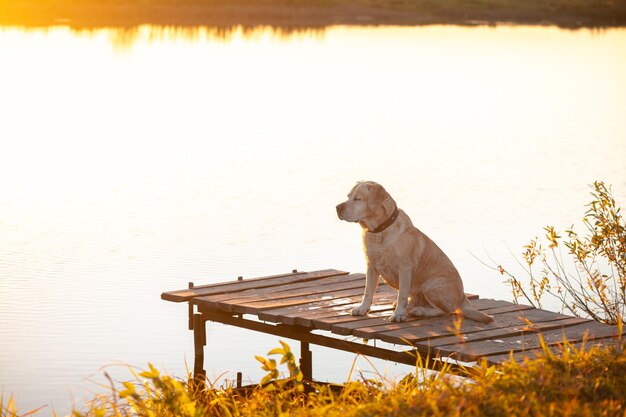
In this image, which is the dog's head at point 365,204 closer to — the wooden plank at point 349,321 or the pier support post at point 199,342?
the wooden plank at point 349,321

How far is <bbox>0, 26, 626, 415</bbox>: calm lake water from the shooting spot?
13102mm

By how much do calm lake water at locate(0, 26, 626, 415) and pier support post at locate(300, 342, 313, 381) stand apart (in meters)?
0.11

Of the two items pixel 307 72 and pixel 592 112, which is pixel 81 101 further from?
pixel 592 112

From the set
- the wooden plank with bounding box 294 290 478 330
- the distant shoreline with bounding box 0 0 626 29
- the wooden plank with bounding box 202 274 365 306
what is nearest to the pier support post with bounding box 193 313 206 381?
the wooden plank with bounding box 202 274 365 306

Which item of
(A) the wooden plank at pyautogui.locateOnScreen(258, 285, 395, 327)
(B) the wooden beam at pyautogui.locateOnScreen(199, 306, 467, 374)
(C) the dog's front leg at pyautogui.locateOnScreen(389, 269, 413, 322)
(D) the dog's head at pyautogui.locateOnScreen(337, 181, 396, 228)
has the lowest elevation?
(B) the wooden beam at pyautogui.locateOnScreen(199, 306, 467, 374)

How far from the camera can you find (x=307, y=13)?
63.8 metres

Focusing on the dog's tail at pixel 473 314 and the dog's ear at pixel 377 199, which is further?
the dog's tail at pixel 473 314

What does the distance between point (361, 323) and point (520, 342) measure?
4.02ft

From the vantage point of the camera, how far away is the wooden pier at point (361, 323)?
30.8 ft

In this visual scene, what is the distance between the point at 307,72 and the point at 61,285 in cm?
2673

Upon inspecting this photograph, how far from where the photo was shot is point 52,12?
5950cm

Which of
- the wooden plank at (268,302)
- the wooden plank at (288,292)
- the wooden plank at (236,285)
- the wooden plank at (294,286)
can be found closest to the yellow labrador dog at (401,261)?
the wooden plank at (268,302)

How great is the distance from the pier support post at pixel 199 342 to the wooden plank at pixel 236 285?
0.83 feet

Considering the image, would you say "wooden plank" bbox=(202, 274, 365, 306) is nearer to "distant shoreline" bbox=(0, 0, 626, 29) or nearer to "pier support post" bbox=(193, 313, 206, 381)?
"pier support post" bbox=(193, 313, 206, 381)
